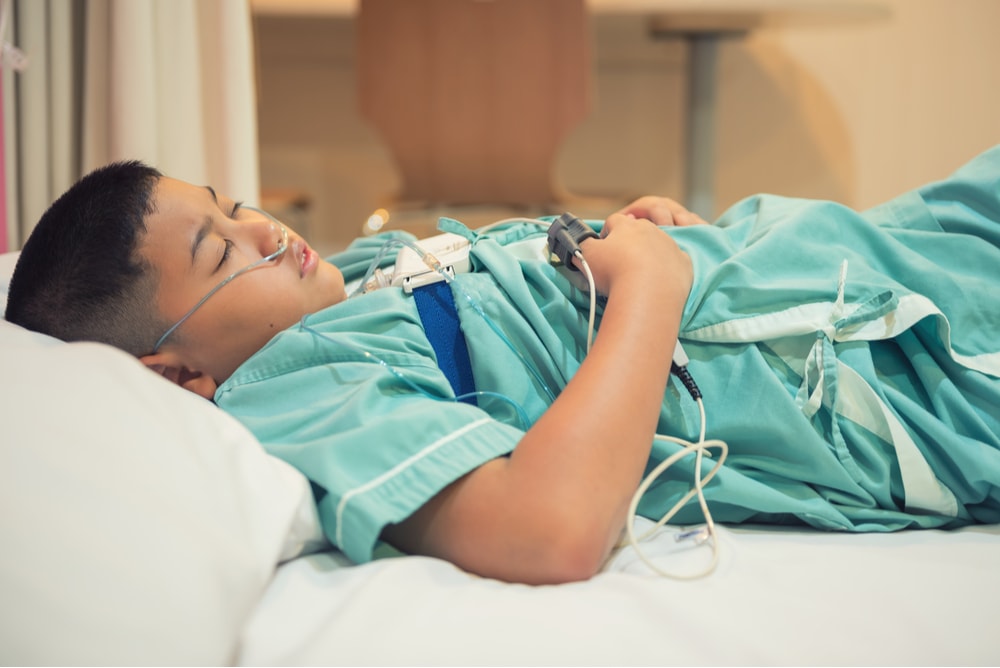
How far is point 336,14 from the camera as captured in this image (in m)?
2.54

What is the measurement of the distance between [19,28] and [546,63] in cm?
128

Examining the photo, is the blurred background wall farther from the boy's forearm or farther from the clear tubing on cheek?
the boy's forearm

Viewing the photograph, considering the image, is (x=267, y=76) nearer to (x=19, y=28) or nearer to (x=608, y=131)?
(x=608, y=131)

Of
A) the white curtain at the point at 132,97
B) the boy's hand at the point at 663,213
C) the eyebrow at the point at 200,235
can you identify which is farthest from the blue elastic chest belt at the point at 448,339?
the white curtain at the point at 132,97

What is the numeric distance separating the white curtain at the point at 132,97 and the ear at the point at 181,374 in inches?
21.2

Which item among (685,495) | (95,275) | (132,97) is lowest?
(685,495)

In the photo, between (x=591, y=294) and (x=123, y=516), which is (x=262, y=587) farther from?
(x=591, y=294)

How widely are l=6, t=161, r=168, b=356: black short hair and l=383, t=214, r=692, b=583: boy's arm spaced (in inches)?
14.1

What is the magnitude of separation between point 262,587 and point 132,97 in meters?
0.94

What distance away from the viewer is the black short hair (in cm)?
90

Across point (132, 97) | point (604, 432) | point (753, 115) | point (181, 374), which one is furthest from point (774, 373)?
point (753, 115)

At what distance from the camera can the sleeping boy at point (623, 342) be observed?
821 mm

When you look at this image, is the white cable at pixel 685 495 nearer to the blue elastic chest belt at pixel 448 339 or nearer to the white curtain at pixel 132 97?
the blue elastic chest belt at pixel 448 339

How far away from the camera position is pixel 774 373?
3.00 ft
